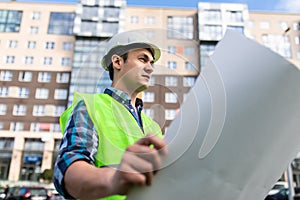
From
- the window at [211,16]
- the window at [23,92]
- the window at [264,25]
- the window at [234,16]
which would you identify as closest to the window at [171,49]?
the window at [211,16]

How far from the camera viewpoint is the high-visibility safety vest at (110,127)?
637mm

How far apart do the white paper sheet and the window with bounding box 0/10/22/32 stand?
34.9 m

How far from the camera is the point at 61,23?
3278cm

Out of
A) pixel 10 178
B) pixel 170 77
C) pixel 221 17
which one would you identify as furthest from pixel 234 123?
pixel 221 17

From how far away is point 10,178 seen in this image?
29.2 metres

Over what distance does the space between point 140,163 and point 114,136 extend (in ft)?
0.56

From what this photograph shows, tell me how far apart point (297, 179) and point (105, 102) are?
3281 cm

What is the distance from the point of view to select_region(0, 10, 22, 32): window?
3216cm

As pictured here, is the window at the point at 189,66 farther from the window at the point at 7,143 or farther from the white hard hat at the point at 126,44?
the window at the point at 7,143

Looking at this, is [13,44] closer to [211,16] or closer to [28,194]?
[211,16]

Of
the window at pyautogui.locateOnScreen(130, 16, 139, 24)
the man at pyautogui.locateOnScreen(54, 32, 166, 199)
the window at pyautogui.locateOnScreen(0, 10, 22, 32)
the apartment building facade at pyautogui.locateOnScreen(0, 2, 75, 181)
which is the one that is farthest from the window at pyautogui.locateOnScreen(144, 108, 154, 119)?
the window at pyautogui.locateOnScreen(0, 10, 22, 32)

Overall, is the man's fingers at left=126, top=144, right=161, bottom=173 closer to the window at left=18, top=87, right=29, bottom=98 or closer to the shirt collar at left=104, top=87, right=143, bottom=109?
the shirt collar at left=104, top=87, right=143, bottom=109

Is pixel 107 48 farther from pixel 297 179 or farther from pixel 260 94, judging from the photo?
pixel 297 179

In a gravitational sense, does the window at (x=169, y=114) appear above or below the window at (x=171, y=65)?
below
